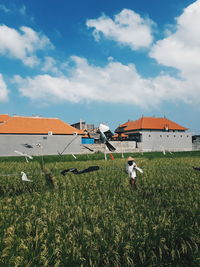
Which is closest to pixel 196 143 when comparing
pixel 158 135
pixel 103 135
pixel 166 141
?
pixel 166 141

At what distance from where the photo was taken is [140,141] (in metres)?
46.1

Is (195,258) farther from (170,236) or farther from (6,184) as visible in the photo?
(6,184)

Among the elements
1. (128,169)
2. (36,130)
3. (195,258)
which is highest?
(36,130)

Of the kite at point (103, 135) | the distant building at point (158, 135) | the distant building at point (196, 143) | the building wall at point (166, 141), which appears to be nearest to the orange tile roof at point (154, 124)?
the distant building at point (158, 135)

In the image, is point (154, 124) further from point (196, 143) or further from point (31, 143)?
point (31, 143)

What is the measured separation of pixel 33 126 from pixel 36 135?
Answer: 4.26 m

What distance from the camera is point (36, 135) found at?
35.4 m

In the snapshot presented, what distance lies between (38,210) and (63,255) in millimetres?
1841

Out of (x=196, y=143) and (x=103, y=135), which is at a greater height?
(x=196, y=143)

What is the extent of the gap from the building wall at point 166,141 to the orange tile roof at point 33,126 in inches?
591

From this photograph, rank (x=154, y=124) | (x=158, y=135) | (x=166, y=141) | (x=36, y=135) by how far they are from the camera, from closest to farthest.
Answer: (x=36, y=135) → (x=158, y=135) → (x=166, y=141) → (x=154, y=124)

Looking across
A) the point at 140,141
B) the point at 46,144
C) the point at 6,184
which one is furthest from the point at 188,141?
the point at 6,184

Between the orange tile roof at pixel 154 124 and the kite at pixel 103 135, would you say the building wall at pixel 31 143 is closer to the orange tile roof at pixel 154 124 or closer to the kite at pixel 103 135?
the orange tile roof at pixel 154 124

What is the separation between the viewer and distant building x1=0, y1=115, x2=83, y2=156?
3234 cm
